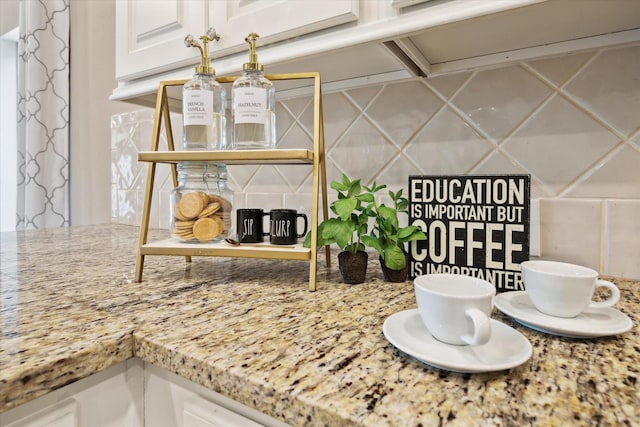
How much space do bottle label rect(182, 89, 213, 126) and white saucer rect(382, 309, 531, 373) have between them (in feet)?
1.80

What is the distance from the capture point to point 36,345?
17.7 inches

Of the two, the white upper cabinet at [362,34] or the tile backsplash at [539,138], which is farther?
the tile backsplash at [539,138]

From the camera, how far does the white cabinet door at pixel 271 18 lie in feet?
2.30

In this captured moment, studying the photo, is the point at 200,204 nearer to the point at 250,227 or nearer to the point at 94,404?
the point at 250,227

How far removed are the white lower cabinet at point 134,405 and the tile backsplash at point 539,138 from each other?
0.73 meters

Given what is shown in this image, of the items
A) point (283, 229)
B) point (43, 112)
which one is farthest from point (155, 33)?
point (43, 112)

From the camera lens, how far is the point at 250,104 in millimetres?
737

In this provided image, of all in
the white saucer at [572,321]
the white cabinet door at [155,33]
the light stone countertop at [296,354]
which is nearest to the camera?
the light stone countertop at [296,354]

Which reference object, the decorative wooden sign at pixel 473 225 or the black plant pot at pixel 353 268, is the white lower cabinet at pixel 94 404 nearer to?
the black plant pot at pixel 353 268

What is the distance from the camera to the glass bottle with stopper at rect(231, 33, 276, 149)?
2.42 ft

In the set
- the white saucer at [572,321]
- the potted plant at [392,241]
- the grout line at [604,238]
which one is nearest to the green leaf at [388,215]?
the potted plant at [392,241]

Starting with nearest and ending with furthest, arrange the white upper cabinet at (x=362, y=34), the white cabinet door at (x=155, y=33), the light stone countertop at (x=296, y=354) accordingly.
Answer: the light stone countertop at (x=296, y=354), the white upper cabinet at (x=362, y=34), the white cabinet door at (x=155, y=33)

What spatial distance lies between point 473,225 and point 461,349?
13.3 inches

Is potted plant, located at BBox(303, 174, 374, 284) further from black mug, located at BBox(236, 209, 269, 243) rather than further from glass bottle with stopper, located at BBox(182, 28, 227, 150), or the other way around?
glass bottle with stopper, located at BBox(182, 28, 227, 150)
